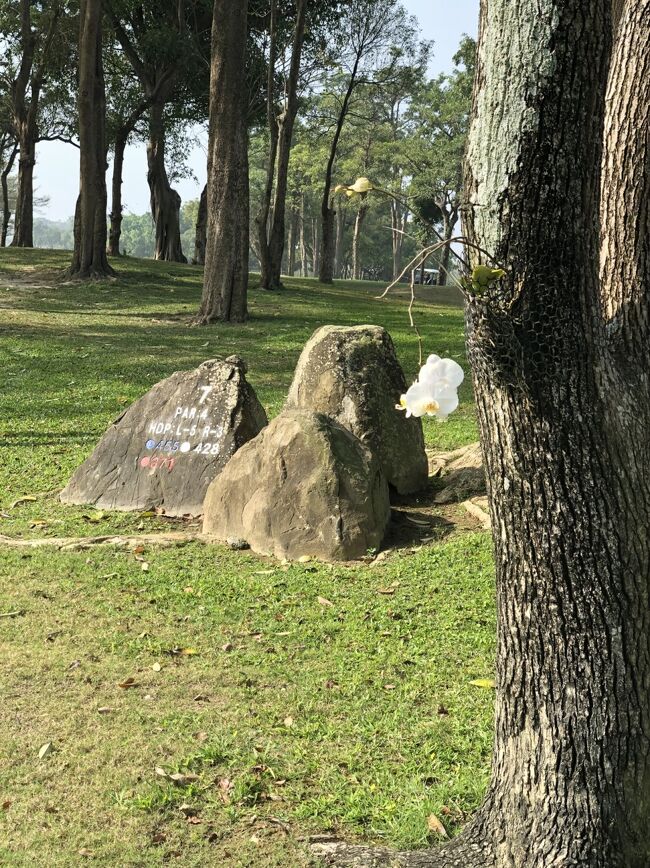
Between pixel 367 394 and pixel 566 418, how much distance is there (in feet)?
18.2

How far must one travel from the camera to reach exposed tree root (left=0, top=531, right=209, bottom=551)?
7164 millimetres

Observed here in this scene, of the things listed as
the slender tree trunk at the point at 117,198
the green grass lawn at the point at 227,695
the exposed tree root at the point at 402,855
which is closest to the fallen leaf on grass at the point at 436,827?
the green grass lawn at the point at 227,695

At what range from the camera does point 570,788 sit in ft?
9.83

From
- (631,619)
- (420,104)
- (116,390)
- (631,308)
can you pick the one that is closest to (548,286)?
(631,308)

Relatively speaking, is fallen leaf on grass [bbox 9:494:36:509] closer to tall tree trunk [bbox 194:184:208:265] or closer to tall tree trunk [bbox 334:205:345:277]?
tall tree trunk [bbox 194:184:208:265]

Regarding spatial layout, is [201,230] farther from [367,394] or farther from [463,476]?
[463,476]

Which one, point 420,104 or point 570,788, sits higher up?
point 420,104

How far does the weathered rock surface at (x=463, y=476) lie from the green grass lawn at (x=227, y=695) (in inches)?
18.4

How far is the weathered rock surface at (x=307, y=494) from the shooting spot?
22.4ft

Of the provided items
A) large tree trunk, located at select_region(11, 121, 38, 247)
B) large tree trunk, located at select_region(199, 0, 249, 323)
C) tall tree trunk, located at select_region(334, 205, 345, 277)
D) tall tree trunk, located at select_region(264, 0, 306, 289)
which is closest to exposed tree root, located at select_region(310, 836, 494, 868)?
large tree trunk, located at select_region(199, 0, 249, 323)

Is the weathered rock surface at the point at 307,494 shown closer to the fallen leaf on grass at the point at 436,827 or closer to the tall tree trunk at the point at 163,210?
the fallen leaf on grass at the point at 436,827

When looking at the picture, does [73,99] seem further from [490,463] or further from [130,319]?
[490,463]

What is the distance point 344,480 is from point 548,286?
14.2ft

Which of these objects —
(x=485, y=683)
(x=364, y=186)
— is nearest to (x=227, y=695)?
(x=485, y=683)
